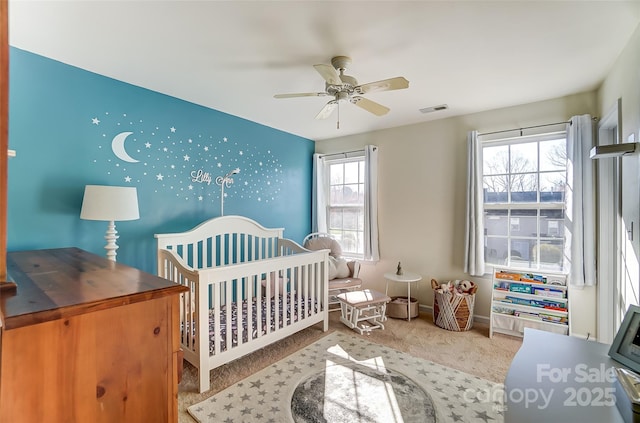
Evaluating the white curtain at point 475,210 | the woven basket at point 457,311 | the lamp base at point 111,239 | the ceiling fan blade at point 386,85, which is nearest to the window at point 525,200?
the white curtain at point 475,210

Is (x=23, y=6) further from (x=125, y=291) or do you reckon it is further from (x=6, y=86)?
(x=125, y=291)

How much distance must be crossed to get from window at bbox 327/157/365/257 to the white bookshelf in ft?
5.89

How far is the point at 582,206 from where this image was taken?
104 inches

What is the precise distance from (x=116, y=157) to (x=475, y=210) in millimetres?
3556

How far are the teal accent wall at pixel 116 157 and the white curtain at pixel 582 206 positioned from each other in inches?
130

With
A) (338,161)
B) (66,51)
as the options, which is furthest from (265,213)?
(66,51)

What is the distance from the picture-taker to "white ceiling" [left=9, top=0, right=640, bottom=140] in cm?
163

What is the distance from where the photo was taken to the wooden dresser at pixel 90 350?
72 centimetres

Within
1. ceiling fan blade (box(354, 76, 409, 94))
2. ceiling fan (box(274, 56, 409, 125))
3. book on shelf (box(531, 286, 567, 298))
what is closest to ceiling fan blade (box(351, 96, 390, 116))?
ceiling fan (box(274, 56, 409, 125))

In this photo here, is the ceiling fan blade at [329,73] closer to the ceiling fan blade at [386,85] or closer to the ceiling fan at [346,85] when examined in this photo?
the ceiling fan at [346,85]

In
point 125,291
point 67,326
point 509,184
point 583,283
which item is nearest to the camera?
point 67,326

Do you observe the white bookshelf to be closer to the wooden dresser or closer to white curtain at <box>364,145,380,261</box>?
white curtain at <box>364,145,380,261</box>

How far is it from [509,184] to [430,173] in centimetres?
84

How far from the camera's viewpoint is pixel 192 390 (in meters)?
2.01
